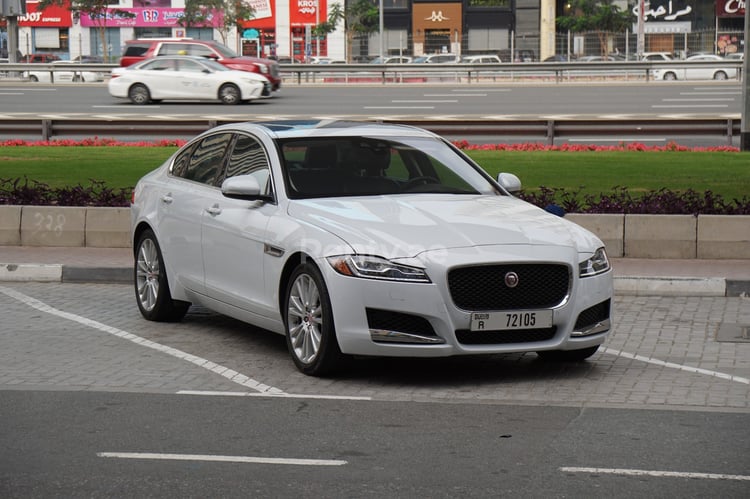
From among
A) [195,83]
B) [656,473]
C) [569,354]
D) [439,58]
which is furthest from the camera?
[439,58]

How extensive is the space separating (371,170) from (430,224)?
120 centimetres

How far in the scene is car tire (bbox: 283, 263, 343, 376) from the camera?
26.2 ft

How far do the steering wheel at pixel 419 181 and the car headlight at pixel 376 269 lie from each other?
137 cm

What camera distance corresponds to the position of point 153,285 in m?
10.5

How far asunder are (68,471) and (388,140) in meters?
4.23

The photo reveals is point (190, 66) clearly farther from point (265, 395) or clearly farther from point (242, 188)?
point (265, 395)

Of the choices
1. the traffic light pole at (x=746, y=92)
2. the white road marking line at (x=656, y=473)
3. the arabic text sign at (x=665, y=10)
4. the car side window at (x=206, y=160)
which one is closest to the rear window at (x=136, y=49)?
the traffic light pole at (x=746, y=92)

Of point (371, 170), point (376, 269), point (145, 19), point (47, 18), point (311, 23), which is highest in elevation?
point (47, 18)

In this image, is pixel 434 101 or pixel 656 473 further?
pixel 434 101

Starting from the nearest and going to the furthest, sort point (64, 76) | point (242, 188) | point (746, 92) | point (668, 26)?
1. point (242, 188)
2. point (746, 92)
3. point (64, 76)
4. point (668, 26)

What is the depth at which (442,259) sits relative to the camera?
7.72 m

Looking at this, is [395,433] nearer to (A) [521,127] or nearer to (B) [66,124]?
(A) [521,127]

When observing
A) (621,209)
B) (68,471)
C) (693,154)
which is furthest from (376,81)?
(68,471)

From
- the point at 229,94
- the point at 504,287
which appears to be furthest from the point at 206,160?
the point at 229,94
